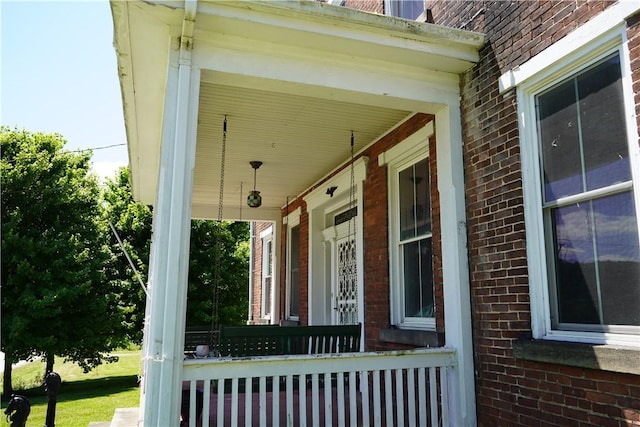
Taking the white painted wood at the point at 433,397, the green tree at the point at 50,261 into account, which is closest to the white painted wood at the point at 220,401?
the white painted wood at the point at 433,397

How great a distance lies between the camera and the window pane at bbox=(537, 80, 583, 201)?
353 cm

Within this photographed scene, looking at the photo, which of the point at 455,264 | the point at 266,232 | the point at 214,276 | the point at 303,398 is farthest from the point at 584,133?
the point at 214,276

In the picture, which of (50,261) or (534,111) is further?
(50,261)

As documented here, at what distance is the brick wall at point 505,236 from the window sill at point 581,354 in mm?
75

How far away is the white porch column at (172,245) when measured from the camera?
11.1 feet

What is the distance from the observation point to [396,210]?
6105 millimetres

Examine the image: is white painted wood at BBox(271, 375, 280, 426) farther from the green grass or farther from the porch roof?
the green grass

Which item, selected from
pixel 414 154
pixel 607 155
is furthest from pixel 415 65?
pixel 607 155

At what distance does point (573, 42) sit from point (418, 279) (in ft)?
9.59

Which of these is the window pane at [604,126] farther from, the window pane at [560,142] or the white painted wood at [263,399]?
the white painted wood at [263,399]

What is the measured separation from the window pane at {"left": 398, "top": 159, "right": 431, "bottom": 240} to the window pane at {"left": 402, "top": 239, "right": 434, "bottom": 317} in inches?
6.2

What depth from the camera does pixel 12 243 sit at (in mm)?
13141

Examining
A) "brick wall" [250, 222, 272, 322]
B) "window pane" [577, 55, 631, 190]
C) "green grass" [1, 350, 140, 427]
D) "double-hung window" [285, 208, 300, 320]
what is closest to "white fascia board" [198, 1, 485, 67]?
"window pane" [577, 55, 631, 190]

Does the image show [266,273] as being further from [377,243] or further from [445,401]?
[445,401]
